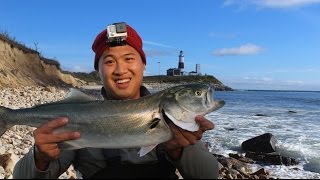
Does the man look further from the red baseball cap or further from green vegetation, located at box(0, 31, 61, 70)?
green vegetation, located at box(0, 31, 61, 70)

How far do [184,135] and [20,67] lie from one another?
122 ft

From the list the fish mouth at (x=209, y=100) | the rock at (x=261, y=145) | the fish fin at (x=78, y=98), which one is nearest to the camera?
the fish mouth at (x=209, y=100)

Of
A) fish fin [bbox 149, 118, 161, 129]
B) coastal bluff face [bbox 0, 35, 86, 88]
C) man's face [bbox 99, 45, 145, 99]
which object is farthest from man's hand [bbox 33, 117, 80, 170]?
coastal bluff face [bbox 0, 35, 86, 88]

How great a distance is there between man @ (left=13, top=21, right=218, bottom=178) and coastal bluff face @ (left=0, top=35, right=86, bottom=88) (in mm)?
24920

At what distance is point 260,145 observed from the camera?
14.2 m

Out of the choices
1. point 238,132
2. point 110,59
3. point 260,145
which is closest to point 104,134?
point 110,59

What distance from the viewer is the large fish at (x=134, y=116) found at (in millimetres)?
3172

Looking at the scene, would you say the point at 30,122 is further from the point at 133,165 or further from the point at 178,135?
the point at 178,135

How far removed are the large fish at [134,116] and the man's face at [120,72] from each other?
58 cm

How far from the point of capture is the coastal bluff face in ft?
100

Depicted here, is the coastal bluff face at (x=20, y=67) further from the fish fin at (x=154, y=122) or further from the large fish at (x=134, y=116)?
the fish fin at (x=154, y=122)

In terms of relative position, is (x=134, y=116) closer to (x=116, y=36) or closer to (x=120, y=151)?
(x=120, y=151)

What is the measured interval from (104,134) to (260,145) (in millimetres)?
11684

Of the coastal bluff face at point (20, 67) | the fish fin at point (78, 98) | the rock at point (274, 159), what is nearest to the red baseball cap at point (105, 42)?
the fish fin at point (78, 98)
